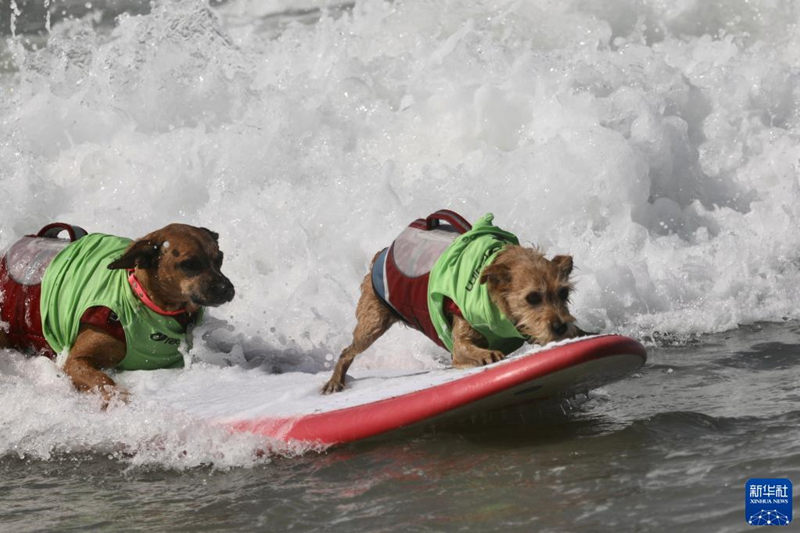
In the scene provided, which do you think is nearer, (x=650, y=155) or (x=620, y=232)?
(x=620, y=232)

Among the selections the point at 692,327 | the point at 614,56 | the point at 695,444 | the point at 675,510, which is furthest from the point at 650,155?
the point at 675,510

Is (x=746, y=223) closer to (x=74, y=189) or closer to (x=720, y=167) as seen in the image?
(x=720, y=167)

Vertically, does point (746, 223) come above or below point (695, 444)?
above

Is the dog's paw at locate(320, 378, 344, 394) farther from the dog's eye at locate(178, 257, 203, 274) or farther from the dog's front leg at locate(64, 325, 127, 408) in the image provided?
the dog's front leg at locate(64, 325, 127, 408)

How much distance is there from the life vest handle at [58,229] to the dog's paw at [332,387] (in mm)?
1847

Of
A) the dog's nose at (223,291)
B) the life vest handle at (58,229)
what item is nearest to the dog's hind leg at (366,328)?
the dog's nose at (223,291)

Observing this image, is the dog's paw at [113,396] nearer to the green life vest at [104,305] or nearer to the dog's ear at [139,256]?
the green life vest at [104,305]

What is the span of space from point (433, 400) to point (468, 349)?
45 centimetres

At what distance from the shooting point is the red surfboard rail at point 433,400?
4109 millimetres

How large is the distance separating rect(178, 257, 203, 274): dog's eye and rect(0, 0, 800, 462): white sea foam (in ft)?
2.02

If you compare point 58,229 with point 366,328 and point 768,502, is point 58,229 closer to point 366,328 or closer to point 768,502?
point 366,328

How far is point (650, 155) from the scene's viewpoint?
28.0ft

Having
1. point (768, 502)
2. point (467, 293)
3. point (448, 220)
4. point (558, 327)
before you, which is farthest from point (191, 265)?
point (768, 502)

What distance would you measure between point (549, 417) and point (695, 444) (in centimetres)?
71
